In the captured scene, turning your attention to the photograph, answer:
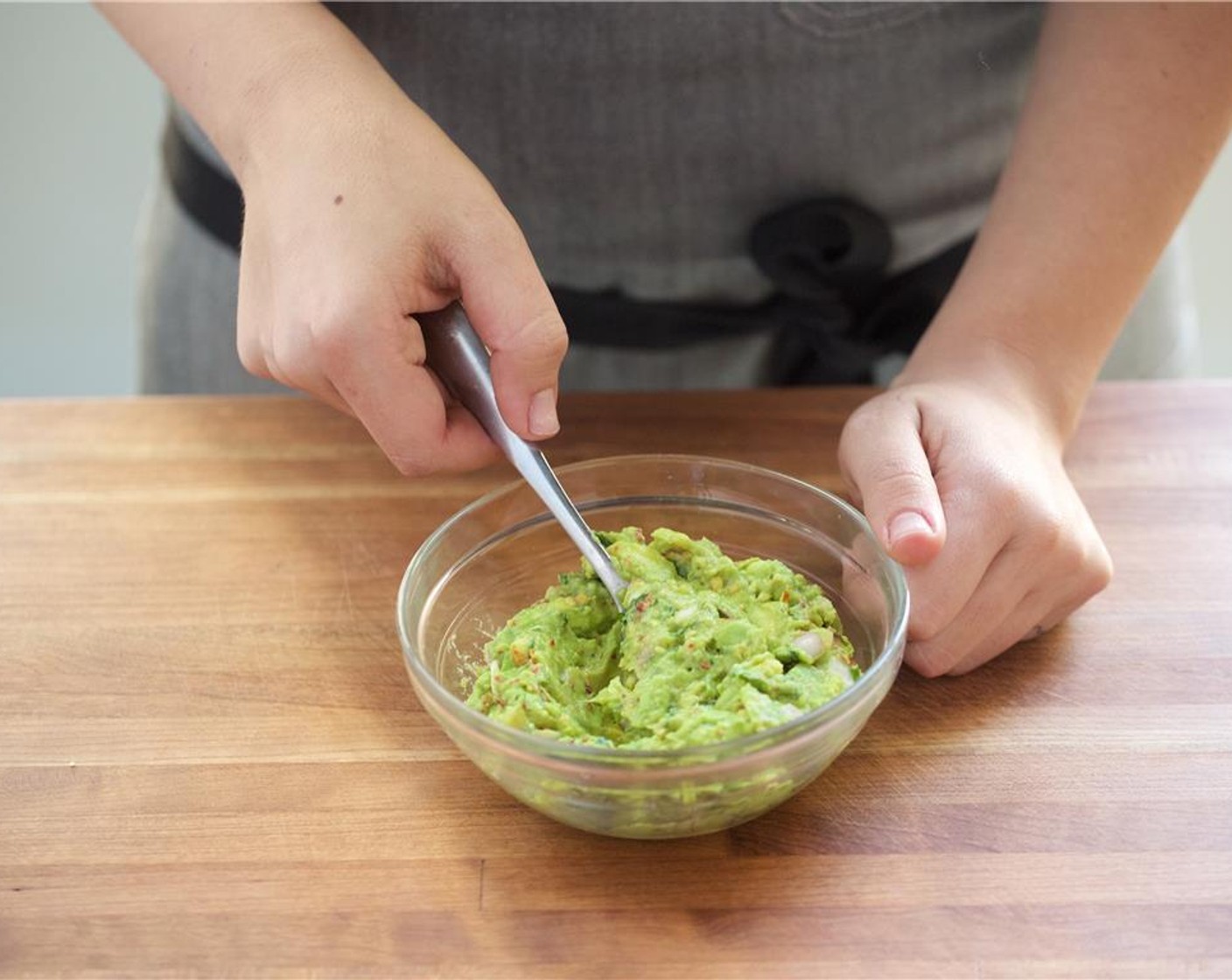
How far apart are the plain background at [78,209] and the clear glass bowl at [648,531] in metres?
1.80

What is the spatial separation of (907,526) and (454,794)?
37 centimetres

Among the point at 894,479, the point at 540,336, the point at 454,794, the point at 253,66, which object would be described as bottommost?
the point at 454,794

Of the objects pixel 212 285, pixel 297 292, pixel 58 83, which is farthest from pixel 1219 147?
pixel 58 83

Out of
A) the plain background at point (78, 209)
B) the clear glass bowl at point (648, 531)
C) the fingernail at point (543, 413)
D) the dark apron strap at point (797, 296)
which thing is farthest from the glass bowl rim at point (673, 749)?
the plain background at point (78, 209)

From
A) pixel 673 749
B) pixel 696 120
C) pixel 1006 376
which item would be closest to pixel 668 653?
pixel 673 749

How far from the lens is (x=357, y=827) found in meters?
0.87

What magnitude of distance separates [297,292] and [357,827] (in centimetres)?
37

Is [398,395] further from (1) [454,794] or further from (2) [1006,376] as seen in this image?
(2) [1006,376]

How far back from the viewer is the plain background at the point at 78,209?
2480 millimetres

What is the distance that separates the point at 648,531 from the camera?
1.08 m

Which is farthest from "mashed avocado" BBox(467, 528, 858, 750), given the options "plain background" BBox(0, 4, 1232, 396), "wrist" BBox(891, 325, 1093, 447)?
"plain background" BBox(0, 4, 1232, 396)

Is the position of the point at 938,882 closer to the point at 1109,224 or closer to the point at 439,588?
the point at 439,588

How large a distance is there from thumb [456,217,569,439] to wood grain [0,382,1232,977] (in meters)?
0.26

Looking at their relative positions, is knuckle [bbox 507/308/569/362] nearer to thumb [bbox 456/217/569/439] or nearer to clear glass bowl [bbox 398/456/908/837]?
thumb [bbox 456/217/569/439]
